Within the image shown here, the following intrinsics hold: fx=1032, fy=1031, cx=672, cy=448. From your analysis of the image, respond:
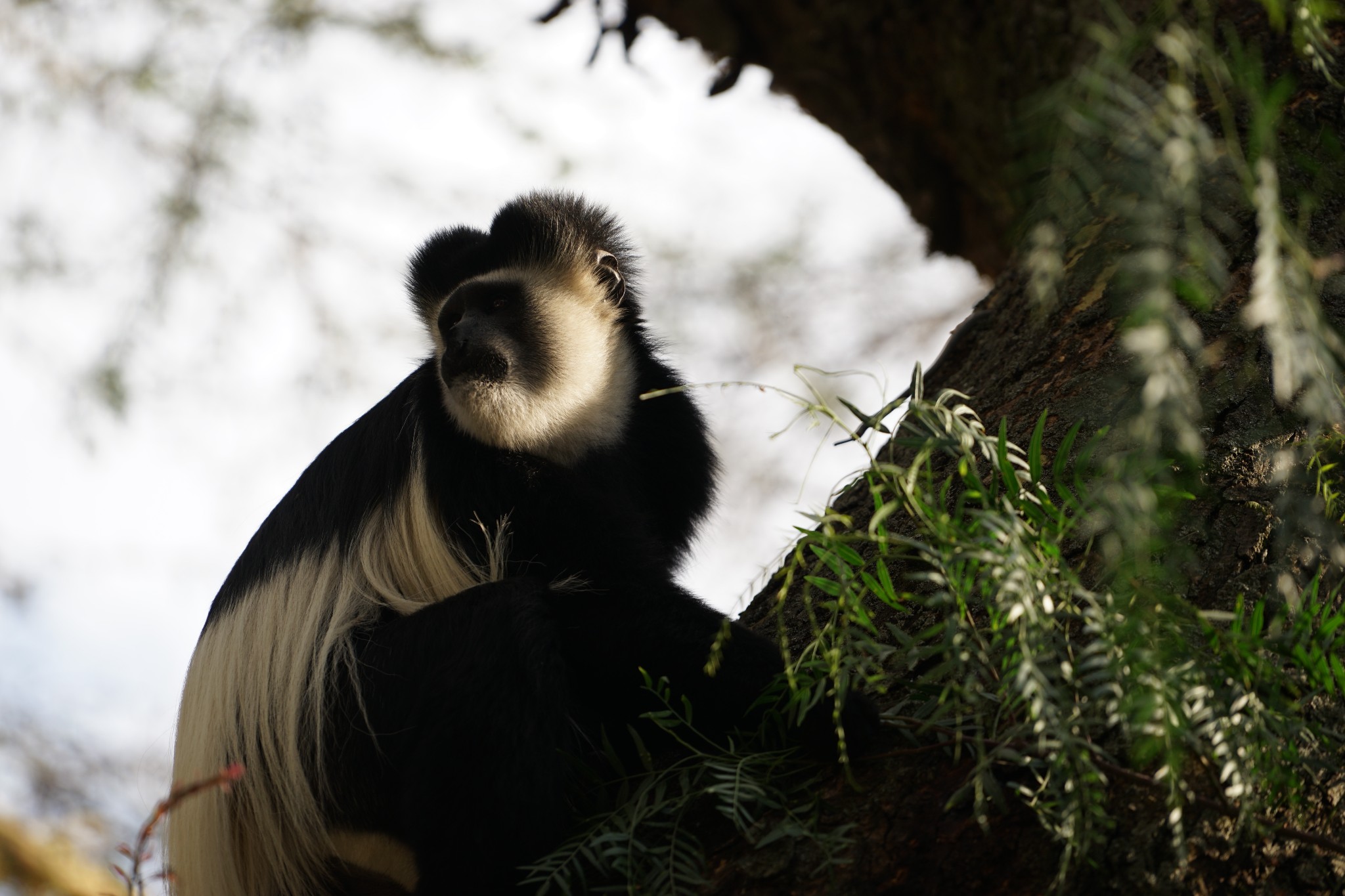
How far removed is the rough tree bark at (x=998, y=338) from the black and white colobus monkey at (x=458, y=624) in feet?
0.99

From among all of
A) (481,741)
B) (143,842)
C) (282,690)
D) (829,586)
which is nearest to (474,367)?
(282,690)

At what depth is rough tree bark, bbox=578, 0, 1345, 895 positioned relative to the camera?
107 centimetres

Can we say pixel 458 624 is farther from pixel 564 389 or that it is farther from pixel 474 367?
pixel 564 389

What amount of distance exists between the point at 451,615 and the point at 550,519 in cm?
36

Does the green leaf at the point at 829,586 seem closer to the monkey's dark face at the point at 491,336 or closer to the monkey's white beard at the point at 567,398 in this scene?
A: the monkey's white beard at the point at 567,398

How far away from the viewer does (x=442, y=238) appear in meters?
2.78

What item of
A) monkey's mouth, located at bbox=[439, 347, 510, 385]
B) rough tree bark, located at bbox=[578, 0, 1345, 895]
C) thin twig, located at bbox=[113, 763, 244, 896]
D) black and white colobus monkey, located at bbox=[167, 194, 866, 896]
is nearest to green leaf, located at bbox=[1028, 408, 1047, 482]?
rough tree bark, located at bbox=[578, 0, 1345, 895]

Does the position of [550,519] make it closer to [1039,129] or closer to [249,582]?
[249,582]

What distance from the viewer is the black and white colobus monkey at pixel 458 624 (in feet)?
4.71

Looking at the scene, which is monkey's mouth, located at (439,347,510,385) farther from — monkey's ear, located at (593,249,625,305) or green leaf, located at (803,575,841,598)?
green leaf, located at (803,575,841,598)

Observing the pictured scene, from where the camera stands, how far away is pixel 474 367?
224 centimetres

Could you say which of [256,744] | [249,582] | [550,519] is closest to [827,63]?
[550,519]

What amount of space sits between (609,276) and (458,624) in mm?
1395

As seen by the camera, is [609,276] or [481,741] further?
[609,276]
